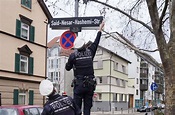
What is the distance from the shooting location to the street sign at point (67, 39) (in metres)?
9.38

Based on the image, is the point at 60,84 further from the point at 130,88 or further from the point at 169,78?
the point at 169,78

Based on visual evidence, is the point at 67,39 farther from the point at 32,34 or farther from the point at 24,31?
the point at 32,34

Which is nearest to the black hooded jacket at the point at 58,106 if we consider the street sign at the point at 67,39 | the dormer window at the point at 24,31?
the street sign at the point at 67,39

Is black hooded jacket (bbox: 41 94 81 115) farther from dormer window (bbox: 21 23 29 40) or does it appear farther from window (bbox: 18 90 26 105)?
dormer window (bbox: 21 23 29 40)

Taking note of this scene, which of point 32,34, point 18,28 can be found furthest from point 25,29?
point 18,28

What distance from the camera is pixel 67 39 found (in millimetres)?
9594

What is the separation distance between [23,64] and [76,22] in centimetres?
2144

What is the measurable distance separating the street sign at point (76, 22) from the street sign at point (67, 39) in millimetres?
224

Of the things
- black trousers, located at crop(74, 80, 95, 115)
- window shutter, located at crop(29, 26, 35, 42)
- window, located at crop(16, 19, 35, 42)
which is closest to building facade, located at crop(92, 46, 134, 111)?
window shutter, located at crop(29, 26, 35, 42)

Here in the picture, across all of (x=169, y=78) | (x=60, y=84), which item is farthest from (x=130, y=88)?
(x=169, y=78)

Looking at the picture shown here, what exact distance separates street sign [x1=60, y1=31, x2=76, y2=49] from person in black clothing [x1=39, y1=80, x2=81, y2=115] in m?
3.76

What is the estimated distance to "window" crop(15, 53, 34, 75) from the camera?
28.2 meters

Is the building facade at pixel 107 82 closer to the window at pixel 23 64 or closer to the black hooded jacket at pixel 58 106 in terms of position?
the window at pixel 23 64

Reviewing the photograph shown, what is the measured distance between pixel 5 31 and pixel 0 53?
1.84 meters
